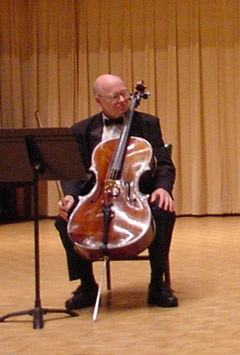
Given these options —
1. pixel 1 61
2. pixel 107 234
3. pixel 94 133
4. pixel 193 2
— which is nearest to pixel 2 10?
pixel 1 61

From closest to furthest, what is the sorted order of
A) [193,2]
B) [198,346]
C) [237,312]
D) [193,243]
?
[198,346], [237,312], [193,243], [193,2]

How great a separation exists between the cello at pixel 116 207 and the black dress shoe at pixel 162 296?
0.43m

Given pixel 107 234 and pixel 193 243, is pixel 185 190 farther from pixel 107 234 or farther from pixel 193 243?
pixel 107 234

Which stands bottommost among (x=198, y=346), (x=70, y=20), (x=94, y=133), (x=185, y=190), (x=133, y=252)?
(x=185, y=190)

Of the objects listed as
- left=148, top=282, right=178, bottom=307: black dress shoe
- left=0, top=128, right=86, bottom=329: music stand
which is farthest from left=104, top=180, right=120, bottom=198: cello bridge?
left=148, top=282, right=178, bottom=307: black dress shoe

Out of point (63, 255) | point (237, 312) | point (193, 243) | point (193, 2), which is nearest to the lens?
point (237, 312)

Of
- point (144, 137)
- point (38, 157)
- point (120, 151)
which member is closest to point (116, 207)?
point (120, 151)

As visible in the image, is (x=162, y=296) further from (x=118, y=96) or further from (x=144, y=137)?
(x=118, y=96)

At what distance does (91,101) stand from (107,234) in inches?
189

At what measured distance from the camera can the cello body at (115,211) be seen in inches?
118

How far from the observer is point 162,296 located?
338 cm

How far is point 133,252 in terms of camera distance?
3.00 metres

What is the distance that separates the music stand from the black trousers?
0.33 metres

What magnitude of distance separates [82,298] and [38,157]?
791 mm
